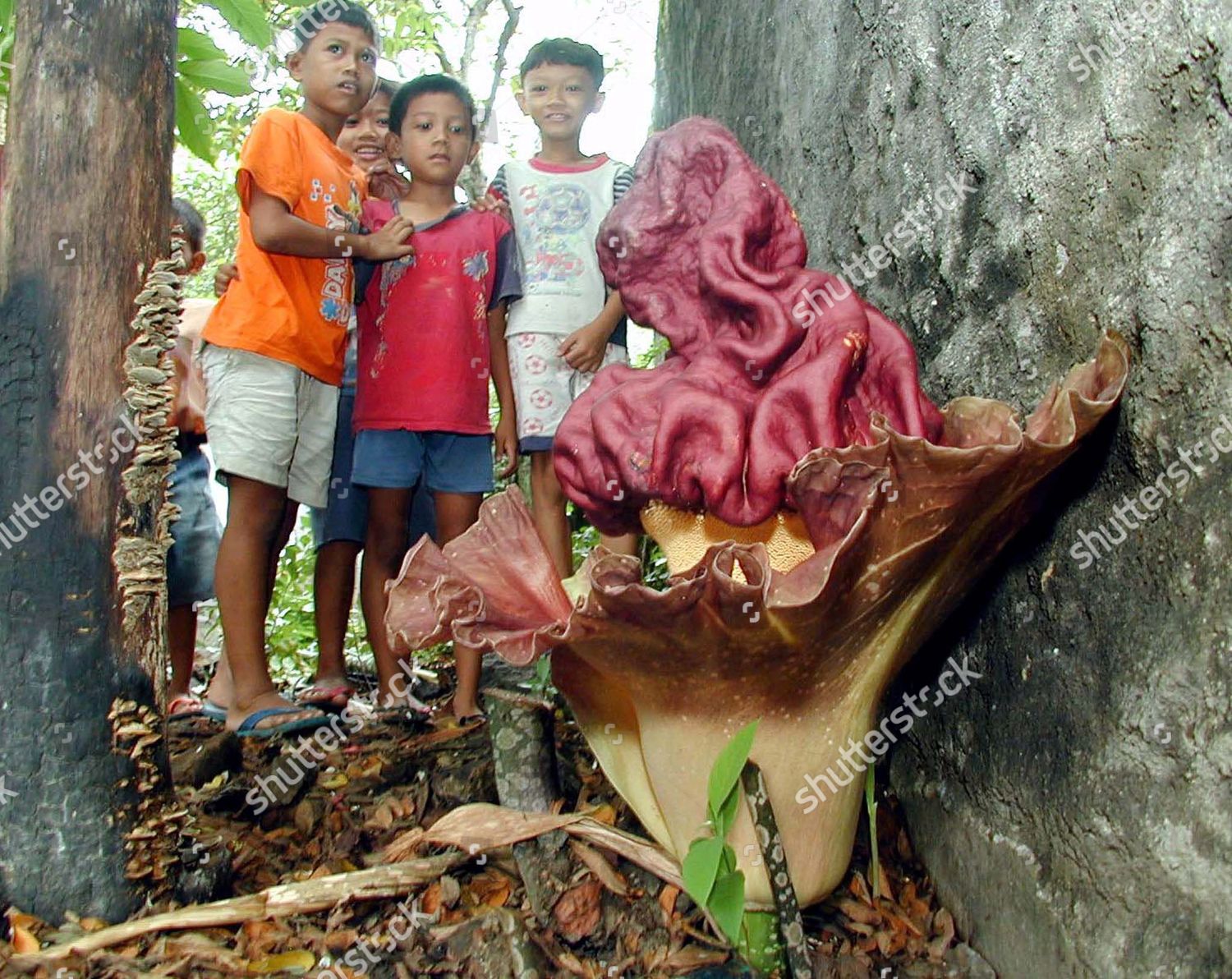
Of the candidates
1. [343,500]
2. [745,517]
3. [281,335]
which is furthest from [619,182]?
[745,517]

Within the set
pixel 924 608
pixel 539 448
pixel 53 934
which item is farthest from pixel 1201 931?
pixel 539 448

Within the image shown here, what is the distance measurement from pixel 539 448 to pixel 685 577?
2.04m

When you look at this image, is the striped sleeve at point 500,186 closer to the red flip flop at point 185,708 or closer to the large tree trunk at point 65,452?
the large tree trunk at point 65,452

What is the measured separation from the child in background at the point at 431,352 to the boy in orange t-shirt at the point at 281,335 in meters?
0.17

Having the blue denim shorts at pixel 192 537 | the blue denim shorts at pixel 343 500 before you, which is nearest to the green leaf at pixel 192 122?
the blue denim shorts at pixel 343 500

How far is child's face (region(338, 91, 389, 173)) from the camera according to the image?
13.9 feet

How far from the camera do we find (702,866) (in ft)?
5.27

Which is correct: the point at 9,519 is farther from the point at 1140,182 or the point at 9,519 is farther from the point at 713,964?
the point at 1140,182

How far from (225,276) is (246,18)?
0.96 m

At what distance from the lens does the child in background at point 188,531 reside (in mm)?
4113

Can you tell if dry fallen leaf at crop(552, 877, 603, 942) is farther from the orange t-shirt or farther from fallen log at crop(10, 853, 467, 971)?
the orange t-shirt

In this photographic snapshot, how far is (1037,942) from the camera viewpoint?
163 centimetres

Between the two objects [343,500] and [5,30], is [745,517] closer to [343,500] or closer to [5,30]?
[5,30]

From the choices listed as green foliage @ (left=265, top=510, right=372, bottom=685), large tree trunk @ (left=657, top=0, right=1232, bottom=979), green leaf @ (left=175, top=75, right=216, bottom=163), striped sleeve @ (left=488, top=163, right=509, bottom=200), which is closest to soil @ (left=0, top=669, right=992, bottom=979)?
large tree trunk @ (left=657, top=0, right=1232, bottom=979)
